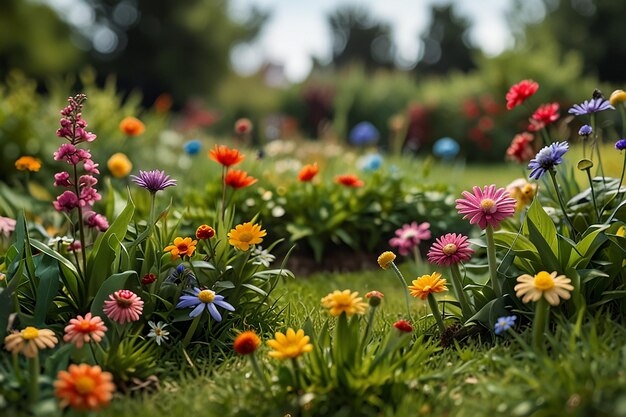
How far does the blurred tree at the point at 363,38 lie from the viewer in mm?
35969

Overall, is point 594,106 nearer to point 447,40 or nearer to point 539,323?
point 539,323

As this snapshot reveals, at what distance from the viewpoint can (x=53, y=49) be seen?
18.0 metres

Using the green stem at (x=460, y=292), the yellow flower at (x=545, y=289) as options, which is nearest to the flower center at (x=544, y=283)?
the yellow flower at (x=545, y=289)

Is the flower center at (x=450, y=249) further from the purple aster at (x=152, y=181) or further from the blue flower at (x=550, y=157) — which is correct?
the purple aster at (x=152, y=181)

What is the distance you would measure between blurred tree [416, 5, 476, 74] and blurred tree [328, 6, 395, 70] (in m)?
3.03

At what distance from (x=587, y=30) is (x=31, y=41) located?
1758 cm

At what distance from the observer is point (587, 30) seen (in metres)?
20.9

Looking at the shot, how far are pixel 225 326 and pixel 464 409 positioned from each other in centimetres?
106

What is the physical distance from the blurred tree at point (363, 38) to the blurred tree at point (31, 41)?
66.3 ft

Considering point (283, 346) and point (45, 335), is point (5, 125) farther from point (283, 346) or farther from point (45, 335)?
point (283, 346)

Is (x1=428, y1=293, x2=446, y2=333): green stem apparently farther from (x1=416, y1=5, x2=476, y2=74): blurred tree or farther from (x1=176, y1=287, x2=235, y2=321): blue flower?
(x1=416, y1=5, x2=476, y2=74): blurred tree

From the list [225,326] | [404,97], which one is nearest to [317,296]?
[225,326]

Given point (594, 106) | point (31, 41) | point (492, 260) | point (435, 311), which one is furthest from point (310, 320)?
point (31, 41)

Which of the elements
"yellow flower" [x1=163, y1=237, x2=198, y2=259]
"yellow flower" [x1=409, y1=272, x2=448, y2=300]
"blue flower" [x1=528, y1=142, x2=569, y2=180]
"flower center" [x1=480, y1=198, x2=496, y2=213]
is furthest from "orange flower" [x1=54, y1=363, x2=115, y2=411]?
"blue flower" [x1=528, y1=142, x2=569, y2=180]
